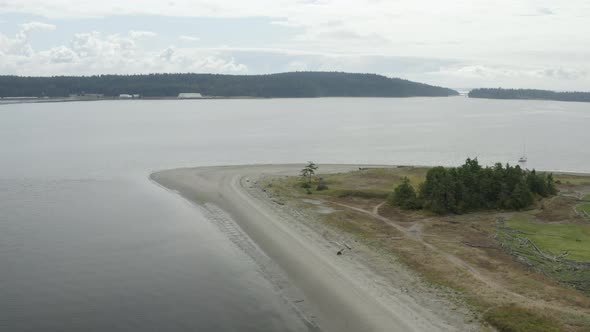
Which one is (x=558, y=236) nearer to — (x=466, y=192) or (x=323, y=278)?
(x=466, y=192)

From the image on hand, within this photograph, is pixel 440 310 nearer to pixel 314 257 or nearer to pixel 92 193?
pixel 314 257

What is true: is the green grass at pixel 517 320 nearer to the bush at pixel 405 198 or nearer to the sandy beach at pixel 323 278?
the sandy beach at pixel 323 278

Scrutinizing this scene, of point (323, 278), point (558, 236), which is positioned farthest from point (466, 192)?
point (323, 278)

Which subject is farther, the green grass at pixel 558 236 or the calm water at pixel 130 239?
the green grass at pixel 558 236

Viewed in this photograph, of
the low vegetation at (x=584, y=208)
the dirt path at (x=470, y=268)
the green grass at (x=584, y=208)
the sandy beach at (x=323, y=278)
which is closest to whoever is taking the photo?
the sandy beach at (x=323, y=278)

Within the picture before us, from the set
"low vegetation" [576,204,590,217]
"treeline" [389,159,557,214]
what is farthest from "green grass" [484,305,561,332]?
"low vegetation" [576,204,590,217]

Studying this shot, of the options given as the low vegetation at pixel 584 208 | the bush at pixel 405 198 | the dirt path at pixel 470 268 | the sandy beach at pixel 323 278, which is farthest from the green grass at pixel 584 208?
the sandy beach at pixel 323 278
